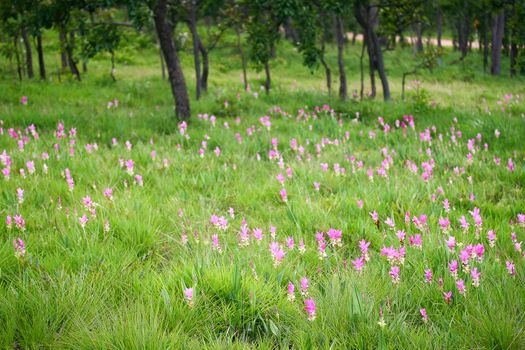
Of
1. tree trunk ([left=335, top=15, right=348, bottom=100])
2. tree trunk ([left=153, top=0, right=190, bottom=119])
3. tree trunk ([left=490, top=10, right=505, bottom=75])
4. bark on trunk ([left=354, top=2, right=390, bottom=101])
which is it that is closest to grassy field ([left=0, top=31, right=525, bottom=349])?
tree trunk ([left=153, top=0, right=190, bottom=119])

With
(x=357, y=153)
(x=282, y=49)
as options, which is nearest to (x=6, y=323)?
(x=357, y=153)

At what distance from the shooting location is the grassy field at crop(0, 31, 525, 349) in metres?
2.15

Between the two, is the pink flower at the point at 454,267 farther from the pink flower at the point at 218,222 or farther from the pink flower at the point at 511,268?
the pink flower at the point at 218,222

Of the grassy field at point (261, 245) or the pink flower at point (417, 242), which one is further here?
the pink flower at point (417, 242)

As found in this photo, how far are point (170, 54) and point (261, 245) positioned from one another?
6.49 m

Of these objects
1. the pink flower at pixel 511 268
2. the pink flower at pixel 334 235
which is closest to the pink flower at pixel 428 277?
the pink flower at pixel 511 268

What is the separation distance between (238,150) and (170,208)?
2456 mm

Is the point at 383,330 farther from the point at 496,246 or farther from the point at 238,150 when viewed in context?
the point at 238,150

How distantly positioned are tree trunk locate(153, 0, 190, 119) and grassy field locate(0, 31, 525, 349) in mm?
1825

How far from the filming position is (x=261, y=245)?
10.3 feet

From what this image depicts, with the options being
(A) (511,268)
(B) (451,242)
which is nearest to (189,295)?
(B) (451,242)

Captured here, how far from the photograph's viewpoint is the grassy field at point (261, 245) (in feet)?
7.04

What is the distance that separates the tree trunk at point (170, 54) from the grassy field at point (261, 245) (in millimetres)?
1825

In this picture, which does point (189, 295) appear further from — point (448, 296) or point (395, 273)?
point (448, 296)
